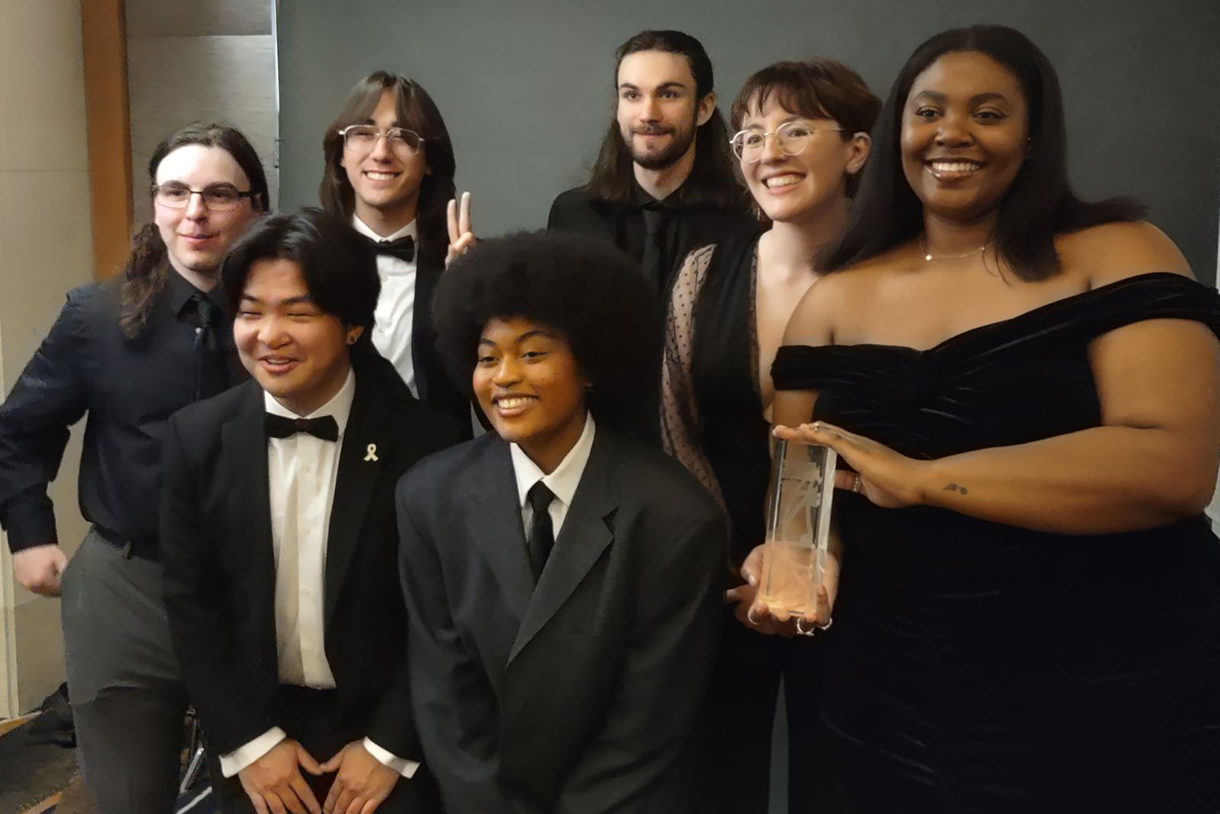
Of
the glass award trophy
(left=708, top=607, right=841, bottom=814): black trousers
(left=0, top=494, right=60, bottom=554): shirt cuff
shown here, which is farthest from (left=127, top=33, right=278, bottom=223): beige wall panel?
the glass award trophy

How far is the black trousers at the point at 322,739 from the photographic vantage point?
68.4 inches

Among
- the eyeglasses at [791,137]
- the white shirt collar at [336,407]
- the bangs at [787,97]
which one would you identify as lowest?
the white shirt collar at [336,407]

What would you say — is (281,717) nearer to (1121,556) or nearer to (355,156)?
(355,156)

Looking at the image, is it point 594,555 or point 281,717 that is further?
point 281,717

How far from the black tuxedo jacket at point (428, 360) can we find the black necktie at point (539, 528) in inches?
19.5

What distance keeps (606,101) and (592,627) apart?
5.61ft

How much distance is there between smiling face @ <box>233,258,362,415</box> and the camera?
1669 mm

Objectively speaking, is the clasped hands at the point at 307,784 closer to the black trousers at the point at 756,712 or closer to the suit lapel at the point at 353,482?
the suit lapel at the point at 353,482

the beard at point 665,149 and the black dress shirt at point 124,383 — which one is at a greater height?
the beard at point 665,149

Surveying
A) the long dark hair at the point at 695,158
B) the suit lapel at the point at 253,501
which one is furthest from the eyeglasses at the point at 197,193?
the long dark hair at the point at 695,158

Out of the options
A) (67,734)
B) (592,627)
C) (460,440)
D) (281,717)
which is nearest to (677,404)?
(460,440)

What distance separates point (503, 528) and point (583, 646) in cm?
21

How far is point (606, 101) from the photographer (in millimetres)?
2732

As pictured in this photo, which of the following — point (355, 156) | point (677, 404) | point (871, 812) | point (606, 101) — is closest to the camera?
point (871, 812)
